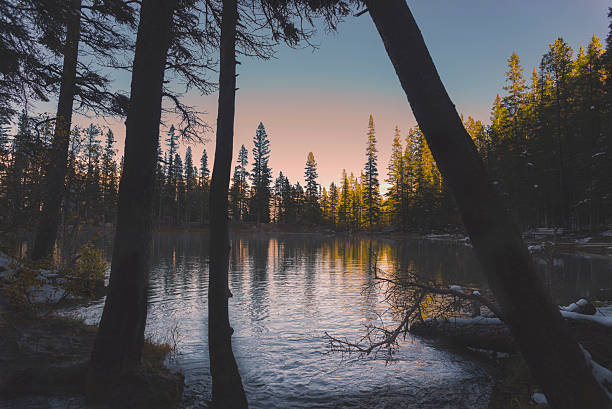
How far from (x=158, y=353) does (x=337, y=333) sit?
451 centimetres

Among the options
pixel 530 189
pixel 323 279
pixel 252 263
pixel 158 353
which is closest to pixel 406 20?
pixel 158 353

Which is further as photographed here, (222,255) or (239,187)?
(239,187)

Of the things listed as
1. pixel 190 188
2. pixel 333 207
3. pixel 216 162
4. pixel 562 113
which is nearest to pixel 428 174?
pixel 562 113

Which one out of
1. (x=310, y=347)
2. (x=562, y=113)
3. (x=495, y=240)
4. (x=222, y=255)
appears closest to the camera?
(x=495, y=240)

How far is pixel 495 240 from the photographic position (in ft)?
8.28

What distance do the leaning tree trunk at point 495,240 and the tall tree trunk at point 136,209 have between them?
3.55 meters

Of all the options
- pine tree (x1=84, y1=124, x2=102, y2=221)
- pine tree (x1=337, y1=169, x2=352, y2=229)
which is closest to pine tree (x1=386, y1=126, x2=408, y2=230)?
pine tree (x1=337, y1=169, x2=352, y2=229)

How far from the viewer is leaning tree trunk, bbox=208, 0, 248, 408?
14.4 feet

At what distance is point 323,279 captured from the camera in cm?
1756

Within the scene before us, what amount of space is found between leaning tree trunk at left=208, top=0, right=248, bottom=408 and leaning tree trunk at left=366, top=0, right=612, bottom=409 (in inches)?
99.8

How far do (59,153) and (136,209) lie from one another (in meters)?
5.25

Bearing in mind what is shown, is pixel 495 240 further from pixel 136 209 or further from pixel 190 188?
pixel 190 188

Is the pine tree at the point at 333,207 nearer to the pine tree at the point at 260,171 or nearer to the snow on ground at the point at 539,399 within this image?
the pine tree at the point at 260,171

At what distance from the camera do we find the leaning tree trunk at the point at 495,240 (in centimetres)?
248
